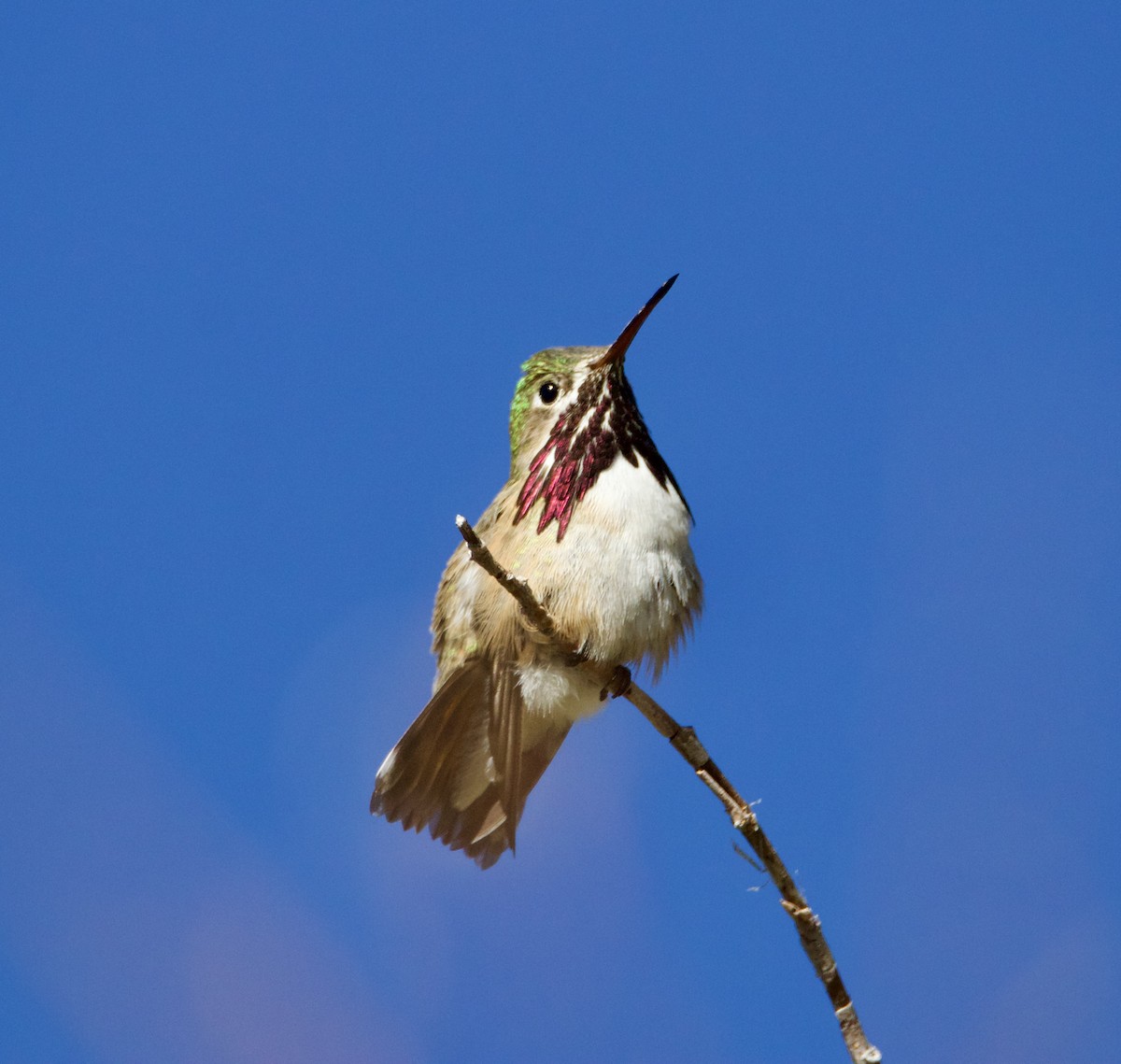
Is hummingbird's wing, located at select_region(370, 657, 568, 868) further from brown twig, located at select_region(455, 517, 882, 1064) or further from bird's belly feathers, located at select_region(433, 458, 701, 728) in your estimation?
brown twig, located at select_region(455, 517, 882, 1064)

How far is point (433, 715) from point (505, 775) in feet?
1.05

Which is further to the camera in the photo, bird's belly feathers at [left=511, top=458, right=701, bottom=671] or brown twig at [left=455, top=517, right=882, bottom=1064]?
bird's belly feathers at [left=511, top=458, right=701, bottom=671]

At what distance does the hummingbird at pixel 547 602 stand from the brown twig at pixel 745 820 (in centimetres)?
36

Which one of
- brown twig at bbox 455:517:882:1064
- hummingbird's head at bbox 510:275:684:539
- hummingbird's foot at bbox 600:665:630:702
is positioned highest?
hummingbird's head at bbox 510:275:684:539

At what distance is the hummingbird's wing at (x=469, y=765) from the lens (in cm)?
440

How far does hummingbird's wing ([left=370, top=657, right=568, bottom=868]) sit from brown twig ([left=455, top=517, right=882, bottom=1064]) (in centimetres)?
66

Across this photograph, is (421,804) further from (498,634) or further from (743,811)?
(743,811)

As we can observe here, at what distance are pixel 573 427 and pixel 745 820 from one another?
1876mm

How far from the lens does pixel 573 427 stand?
14.9 feet

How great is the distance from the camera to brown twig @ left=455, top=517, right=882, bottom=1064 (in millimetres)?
2545

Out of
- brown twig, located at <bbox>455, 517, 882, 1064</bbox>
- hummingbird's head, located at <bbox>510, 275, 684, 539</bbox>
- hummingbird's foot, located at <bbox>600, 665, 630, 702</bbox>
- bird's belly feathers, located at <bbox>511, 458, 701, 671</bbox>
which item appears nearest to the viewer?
brown twig, located at <bbox>455, 517, 882, 1064</bbox>

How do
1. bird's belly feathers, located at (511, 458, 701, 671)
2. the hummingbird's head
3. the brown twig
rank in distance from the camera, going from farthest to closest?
the hummingbird's head, bird's belly feathers, located at (511, 458, 701, 671), the brown twig

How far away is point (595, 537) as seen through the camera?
4133 millimetres

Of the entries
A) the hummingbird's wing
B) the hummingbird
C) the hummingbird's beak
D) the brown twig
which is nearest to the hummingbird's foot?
the hummingbird
